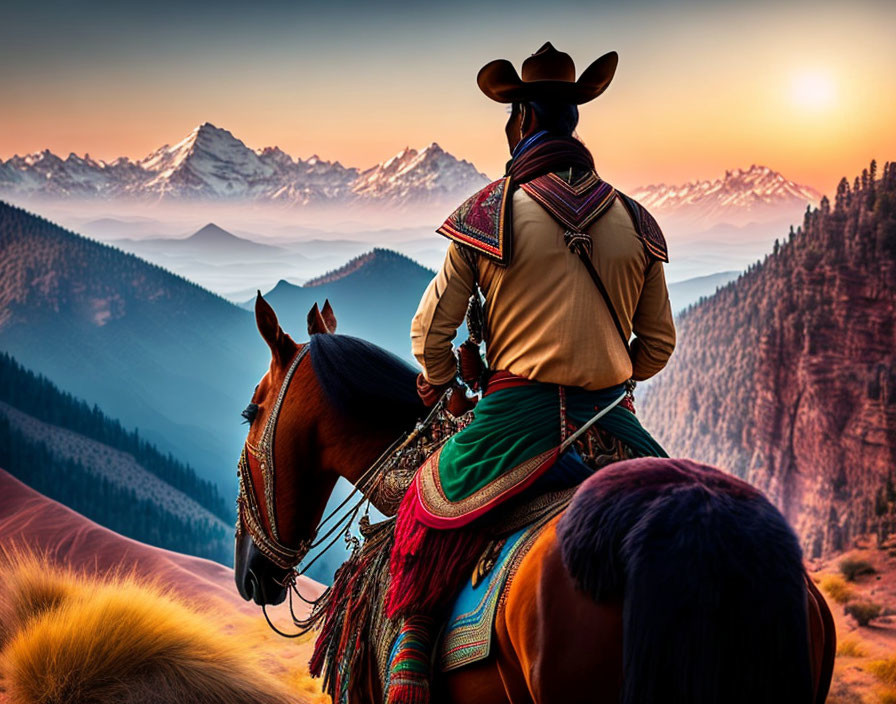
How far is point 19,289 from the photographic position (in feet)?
20.6

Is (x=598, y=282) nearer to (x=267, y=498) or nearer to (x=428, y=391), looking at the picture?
(x=428, y=391)

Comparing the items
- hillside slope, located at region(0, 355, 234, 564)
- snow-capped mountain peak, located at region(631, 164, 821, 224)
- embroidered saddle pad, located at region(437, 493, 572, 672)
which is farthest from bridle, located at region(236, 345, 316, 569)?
snow-capped mountain peak, located at region(631, 164, 821, 224)

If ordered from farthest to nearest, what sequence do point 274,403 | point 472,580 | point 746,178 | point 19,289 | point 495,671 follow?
1. point 746,178
2. point 19,289
3. point 274,403
4. point 472,580
5. point 495,671

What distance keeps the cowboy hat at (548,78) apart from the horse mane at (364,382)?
1050 millimetres

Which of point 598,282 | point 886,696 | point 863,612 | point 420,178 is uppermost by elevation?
point 420,178

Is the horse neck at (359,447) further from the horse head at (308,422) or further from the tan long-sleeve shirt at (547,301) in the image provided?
the tan long-sleeve shirt at (547,301)

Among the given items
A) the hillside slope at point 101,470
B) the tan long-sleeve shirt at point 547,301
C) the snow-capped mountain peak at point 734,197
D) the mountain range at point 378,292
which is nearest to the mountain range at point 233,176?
the mountain range at point 378,292

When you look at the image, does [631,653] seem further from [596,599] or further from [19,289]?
[19,289]

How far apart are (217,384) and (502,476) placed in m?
5.58

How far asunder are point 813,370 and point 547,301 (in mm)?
10304

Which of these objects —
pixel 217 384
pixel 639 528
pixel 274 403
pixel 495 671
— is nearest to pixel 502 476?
pixel 495 671

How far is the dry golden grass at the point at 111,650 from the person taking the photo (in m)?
3.80

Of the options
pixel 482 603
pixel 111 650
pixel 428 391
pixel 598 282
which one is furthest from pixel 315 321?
pixel 111 650

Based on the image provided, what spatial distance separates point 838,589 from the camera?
821 cm
